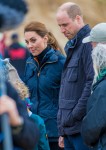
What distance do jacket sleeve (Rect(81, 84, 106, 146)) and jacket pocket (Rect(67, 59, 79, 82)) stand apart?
0.96 metres

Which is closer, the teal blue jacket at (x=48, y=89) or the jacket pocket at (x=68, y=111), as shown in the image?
the jacket pocket at (x=68, y=111)

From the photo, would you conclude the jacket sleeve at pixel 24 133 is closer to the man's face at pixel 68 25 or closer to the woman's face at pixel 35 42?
the man's face at pixel 68 25

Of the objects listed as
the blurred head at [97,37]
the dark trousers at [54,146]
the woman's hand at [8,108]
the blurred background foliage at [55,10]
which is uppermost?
the woman's hand at [8,108]

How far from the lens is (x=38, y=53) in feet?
19.6

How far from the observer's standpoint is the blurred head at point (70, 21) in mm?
5715

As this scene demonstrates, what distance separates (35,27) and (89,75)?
0.94 m

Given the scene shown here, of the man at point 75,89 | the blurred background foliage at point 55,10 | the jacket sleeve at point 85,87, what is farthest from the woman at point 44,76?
the blurred background foliage at point 55,10

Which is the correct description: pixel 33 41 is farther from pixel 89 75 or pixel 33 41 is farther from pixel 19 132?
pixel 19 132

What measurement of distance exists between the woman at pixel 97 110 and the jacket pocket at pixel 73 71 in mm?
769

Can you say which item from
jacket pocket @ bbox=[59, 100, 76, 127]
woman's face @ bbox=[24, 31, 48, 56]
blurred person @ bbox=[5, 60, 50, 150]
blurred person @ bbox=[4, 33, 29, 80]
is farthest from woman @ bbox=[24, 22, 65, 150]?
blurred person @ bbox=[4, 33, 29, 80]

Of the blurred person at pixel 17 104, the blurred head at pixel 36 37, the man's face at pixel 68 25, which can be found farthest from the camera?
the blurred head at pixel 36 37

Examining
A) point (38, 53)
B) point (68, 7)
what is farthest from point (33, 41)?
point (68, 7)

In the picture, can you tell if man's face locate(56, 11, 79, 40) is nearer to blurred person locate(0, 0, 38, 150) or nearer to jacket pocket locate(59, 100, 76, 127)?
jacket pocket locate(59, 100, 76, 127)

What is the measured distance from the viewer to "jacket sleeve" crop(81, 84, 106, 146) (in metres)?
4.40
